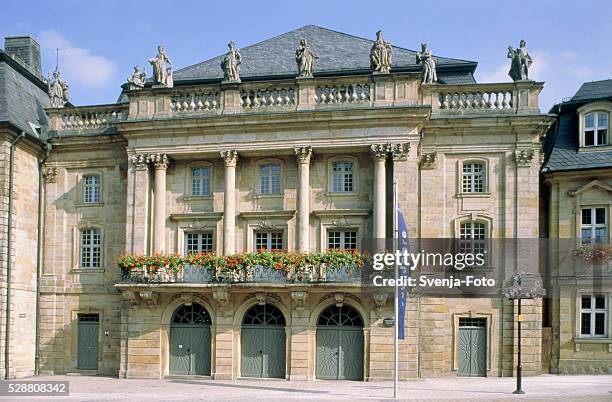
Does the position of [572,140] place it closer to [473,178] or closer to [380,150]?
[473,178]

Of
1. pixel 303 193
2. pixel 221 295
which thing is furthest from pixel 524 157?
pixel 221 295

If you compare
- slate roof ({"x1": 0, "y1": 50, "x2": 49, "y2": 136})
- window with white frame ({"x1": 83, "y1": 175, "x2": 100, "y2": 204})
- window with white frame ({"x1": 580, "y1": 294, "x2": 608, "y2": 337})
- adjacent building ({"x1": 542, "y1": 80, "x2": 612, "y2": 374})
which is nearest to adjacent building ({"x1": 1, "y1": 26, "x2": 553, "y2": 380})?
window with white frame ({"x1": 83, "y1": 175, "x2": 100, "y2": 204})

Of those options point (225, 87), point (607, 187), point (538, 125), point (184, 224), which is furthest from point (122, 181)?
point (607, 187)

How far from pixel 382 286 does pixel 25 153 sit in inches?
612

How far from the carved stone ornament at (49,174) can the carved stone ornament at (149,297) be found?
700 centimetres

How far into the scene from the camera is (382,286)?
1086 inches

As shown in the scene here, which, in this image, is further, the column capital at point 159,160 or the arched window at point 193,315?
the column capital at point 159,160

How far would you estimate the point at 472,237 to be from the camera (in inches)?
1172

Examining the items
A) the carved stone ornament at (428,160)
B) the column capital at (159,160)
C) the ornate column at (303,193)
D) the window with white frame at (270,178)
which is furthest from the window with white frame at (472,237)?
the column capital at (159,160)

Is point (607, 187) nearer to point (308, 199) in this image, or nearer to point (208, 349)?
point (308, 199)

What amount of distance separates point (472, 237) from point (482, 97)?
210 inches

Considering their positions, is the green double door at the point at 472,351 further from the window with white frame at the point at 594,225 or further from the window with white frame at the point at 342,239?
the window with white frame at the point at 594,225

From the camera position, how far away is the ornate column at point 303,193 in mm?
29078

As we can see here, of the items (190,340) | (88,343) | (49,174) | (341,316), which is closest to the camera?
(341,316)
